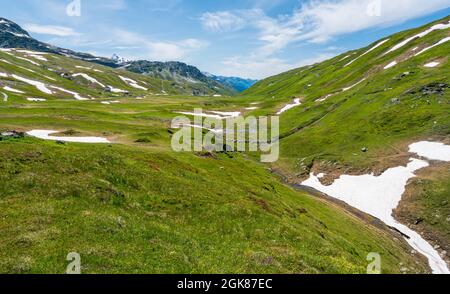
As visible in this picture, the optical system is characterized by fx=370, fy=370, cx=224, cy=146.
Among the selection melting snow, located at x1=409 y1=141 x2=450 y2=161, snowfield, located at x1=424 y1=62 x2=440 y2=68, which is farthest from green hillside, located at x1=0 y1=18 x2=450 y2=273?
snowfield, located at x1=424 y1=62 x2=440 y2=68

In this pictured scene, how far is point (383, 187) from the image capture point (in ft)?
286

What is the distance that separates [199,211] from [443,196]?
202 ft

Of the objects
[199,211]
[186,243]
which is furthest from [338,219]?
[186,243]

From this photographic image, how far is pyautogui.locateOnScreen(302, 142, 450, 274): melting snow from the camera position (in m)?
79.3

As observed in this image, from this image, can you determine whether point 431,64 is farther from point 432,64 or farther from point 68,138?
point 68,138

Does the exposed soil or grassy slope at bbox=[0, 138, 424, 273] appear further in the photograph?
the exposed soil

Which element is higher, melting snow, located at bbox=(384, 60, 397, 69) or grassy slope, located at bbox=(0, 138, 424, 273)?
melting snow, located at bbox=(384, 60, 397, 69)

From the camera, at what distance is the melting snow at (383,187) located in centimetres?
7931

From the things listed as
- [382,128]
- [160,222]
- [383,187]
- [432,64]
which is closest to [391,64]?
[432,64]

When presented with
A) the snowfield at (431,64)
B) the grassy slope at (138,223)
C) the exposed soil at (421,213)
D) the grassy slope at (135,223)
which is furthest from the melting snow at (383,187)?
the snowfield at (431,64)

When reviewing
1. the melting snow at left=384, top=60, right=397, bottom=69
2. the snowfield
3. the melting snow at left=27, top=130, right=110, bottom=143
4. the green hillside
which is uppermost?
the melting snow at left=384, top=60, right=397, bottom=69

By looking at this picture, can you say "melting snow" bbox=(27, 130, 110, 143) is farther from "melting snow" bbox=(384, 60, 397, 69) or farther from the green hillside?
"melting snow" bbox=(384, 60, 397, 69)

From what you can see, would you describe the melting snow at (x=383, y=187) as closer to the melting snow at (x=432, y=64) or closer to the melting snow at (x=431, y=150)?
the melting snow at (x=431, y=150)
